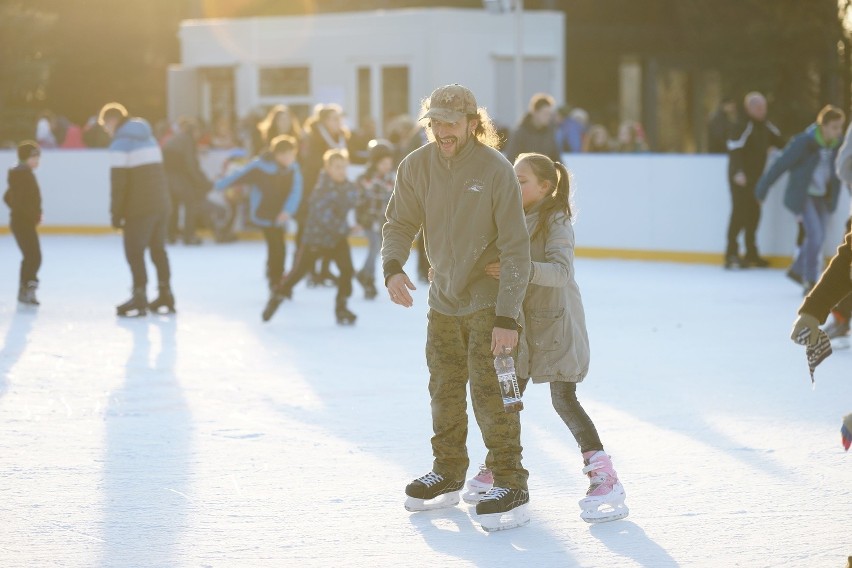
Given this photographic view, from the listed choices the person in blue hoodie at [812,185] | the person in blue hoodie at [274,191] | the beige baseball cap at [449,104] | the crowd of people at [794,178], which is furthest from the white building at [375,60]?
the beige baseball cap at [449,104]

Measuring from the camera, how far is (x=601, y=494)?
16.6 ft

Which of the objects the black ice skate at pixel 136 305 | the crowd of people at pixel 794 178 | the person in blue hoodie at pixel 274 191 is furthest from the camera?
the crowd of people at pixel 794 178

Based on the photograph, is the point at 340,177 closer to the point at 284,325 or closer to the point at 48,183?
the point at 284,325

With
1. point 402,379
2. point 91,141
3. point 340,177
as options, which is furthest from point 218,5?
point 402,379

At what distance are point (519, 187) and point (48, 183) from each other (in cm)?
1575

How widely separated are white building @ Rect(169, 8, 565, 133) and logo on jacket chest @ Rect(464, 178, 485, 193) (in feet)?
54.4

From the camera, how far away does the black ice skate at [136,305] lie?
1109 centimetres

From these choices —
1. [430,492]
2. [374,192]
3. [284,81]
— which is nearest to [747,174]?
[374,192]

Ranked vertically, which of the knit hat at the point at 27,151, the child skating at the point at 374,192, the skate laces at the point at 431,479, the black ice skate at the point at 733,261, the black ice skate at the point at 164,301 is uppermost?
the knit hat at the point at 27,151

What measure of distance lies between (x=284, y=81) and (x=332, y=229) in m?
13.8

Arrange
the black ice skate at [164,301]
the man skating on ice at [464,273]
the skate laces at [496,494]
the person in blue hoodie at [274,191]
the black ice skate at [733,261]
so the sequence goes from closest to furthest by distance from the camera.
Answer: the man skating on ice at [464,273]
the skate laces at [496,494]
the black ice skate at [164,301]
the person in blue hoodie at [274,191]
the black ice skate at [733,261]

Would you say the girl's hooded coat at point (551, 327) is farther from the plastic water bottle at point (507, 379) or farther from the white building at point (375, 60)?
the white building at point (375, 60)

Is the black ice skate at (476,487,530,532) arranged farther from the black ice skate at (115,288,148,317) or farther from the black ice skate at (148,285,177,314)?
the black ice skate at (148,285,177,314)

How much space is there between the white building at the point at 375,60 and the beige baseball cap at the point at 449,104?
16.6 meters
